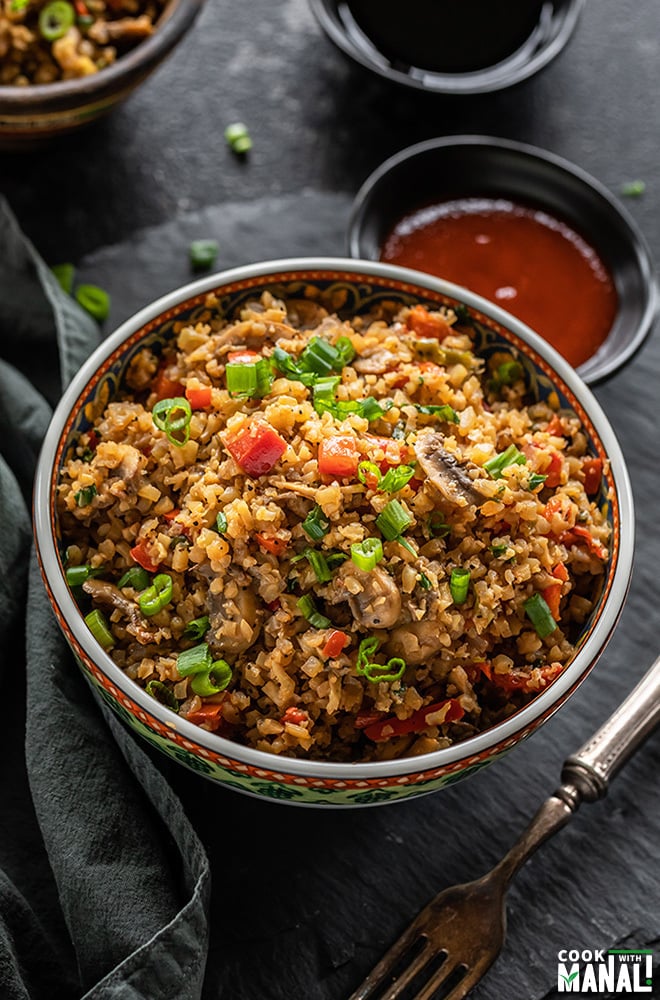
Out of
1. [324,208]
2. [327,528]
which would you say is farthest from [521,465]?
[324,208]

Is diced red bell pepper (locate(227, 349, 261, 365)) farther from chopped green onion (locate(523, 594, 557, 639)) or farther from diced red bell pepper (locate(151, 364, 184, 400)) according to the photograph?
chopped green onion (locate(523, 594, 557, 639))

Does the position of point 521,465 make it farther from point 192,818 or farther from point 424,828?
point 192,818

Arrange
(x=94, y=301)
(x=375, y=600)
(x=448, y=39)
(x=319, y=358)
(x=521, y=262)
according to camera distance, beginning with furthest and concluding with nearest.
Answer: (x=448, y=39) < (x=521, y=262) < (x=94, y=301) < (x=319, y=358) < (x=375, y=600)

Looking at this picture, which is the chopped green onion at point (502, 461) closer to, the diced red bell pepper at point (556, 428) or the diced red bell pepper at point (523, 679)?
the diced red bell pepper at point (556, 428)

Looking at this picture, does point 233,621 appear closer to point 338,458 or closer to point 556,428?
point 338,458

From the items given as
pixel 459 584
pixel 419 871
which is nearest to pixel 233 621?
pixel 459 584

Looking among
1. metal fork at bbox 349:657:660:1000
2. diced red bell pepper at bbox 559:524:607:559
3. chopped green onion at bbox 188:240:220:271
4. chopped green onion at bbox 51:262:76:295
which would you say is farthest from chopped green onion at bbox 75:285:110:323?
metal fork at bbox 349:657:660:1000

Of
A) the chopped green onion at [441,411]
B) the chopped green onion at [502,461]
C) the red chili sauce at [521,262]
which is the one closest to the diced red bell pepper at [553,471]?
the chopped green onion at [502,461]
